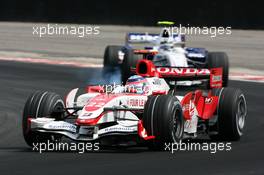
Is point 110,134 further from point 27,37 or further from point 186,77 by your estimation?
point 27,37

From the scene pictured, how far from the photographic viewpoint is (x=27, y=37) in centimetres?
3875

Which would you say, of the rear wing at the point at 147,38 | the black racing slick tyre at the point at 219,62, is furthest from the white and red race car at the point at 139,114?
the rear wing at the point at 147,38

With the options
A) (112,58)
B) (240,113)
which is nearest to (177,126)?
(240,113)

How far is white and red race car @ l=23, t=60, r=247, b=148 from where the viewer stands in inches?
466

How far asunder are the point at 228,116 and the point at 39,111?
111 inches

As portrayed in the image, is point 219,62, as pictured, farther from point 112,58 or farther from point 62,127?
point 62,127

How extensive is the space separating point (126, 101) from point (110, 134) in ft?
2.69

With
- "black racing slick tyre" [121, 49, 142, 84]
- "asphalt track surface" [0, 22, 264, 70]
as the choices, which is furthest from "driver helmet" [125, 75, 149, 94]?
"asphalt track surface" [0, 22, 264, 70]

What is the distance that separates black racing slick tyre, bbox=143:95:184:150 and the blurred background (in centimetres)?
2151

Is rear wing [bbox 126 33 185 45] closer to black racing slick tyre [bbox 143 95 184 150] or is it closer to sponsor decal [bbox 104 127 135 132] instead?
black racing slick tyre [bbox 143 95 184 150]

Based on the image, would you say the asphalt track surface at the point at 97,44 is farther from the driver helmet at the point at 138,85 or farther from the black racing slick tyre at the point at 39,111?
the black racing slick tyre at the point at 39,111

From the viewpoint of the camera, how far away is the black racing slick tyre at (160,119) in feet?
38.6

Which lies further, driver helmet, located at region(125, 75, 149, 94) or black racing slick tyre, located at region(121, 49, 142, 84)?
black racing slick tyre, located at region(121, 49, 142, 84)

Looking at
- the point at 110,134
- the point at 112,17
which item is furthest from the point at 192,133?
the point at 112,17
